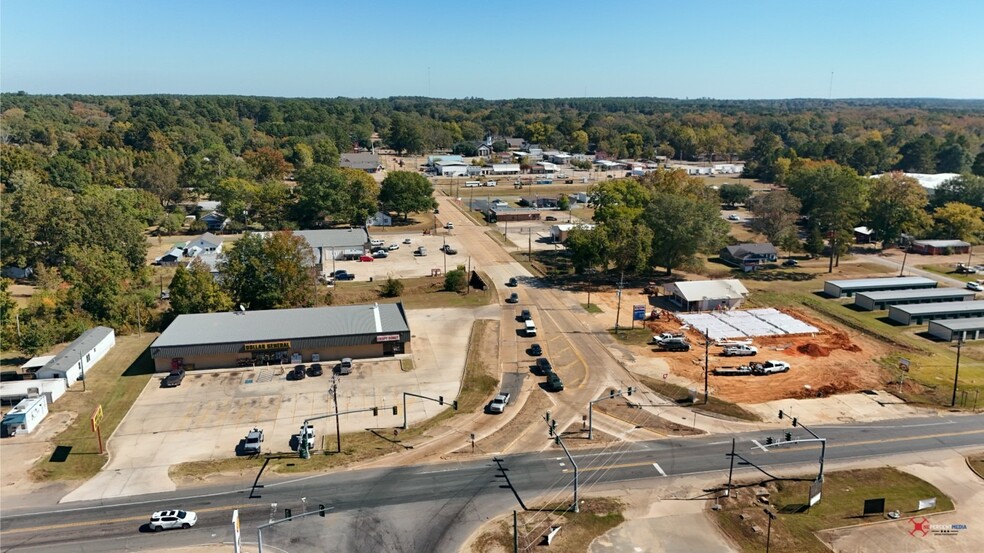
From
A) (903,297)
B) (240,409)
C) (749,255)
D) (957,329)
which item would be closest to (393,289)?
(240,409)

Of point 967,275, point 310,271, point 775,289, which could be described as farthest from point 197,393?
point 967,275

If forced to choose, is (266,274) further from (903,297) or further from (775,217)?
(775,217)

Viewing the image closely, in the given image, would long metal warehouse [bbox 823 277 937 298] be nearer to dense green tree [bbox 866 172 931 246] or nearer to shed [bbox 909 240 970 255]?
dense green tree [bbox 866 172 931 246]

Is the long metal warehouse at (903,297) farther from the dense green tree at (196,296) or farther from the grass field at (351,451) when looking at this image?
the dense green tree at (196,296)

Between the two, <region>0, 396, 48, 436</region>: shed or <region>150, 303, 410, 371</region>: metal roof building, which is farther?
<region>150, 303, 410, 371</region>: metal roof building

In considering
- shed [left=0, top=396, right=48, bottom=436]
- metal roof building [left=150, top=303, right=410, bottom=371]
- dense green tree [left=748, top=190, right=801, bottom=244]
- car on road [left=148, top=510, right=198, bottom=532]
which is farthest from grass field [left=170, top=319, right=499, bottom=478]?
dense green tree [left=748, top=190, right=801, bottom=244]
